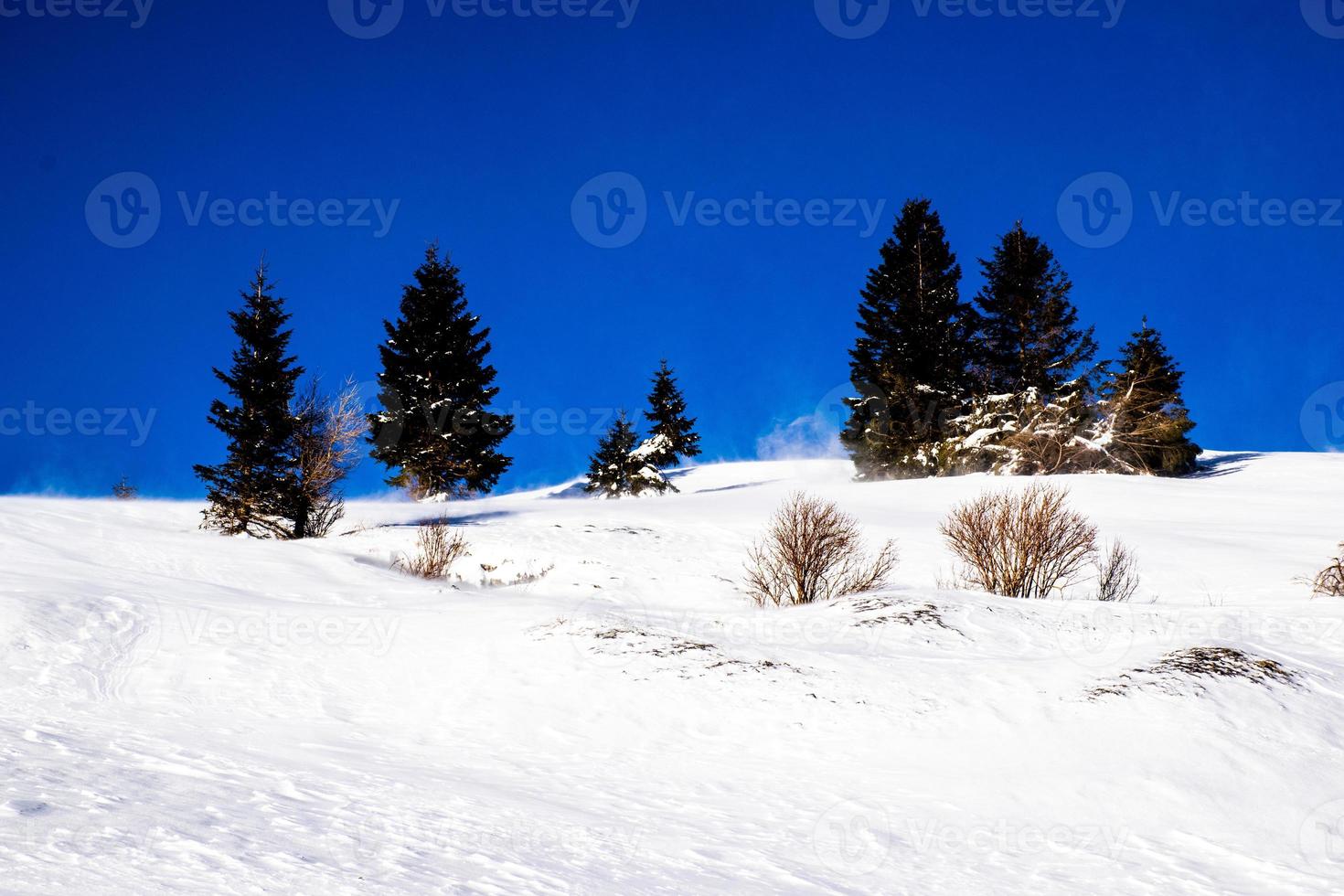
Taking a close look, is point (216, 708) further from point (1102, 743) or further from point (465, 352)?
point (465, 352)

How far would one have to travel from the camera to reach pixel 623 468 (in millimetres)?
39312

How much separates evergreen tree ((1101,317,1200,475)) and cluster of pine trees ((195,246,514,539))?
1002 inches

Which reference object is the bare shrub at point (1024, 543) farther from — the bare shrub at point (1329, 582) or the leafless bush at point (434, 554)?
the leafless bush at point (434, 554)

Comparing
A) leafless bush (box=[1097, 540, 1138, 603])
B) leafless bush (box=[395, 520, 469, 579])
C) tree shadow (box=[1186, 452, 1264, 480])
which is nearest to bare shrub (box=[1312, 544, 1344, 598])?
leafless bush (box=[1097, 540, 1138, 603])

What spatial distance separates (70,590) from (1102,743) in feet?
40.9

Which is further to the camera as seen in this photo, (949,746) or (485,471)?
(485,471)

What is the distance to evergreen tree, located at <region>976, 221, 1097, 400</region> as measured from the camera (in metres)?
36.8

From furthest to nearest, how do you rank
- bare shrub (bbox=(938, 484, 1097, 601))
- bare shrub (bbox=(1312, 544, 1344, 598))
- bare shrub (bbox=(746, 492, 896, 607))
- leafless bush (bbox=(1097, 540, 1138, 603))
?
leafless bush (bbox=(1097, 540, 1138, 603))
bare shrub (bbox=(746, 492, 896, 607))
bare shrub (bbox=(938, 484, 1097, 601))
bare shrub (bbox=(1312, 544, 1344, 598))

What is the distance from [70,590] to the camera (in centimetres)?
1071

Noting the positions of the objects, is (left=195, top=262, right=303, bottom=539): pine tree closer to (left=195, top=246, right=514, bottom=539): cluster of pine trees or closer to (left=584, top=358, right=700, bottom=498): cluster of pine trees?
(left=195, top=246, right=514, bottom=539): cluster of pine trees

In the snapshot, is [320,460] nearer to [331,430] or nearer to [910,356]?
[331,430]

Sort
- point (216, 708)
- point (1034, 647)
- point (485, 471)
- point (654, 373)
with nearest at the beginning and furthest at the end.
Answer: point (216, 708) → point (1034, 647) → point (485, 471) → point (654, 373)

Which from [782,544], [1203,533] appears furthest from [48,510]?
[1203,533]

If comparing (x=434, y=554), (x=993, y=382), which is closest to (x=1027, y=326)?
(x=993, y=382)
